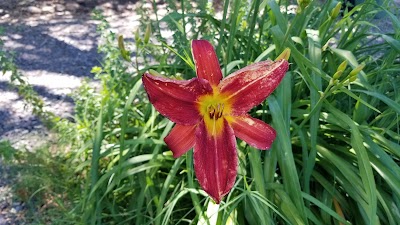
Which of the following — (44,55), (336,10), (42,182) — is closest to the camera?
(336,10)

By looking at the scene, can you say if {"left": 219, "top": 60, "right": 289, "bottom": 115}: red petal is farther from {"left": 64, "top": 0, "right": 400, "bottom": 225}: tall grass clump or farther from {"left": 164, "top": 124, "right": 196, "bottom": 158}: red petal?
{"left": 64, "top": 0, "right": 400, "bottom": 225}: tall grass clump

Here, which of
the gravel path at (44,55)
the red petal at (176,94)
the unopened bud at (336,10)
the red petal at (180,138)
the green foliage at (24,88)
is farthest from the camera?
the gravel path at (44,55)

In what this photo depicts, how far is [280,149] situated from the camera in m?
1.86

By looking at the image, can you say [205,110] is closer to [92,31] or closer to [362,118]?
[362,118]

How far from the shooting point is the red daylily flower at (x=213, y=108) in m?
1.12

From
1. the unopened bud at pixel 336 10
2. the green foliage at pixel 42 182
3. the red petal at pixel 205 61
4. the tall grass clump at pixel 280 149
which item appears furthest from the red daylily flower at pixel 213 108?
the green foliage at pixel 42 182

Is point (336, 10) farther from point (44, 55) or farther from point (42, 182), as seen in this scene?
point (44, 55)

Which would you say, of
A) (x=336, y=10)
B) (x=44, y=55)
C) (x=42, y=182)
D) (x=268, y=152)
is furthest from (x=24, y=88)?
(x=44, y=55)

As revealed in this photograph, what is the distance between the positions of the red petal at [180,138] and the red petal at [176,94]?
0.14ft

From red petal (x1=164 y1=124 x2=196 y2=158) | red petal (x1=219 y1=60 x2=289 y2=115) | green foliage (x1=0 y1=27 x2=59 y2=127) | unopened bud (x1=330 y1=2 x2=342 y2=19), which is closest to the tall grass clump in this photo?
unopened bud (x1=330 y1=2 x2=342 y2=19)

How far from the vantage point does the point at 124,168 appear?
6.84 ft

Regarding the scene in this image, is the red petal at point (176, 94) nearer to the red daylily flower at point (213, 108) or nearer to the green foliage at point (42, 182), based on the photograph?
the red daylily flower at point (213, 108)

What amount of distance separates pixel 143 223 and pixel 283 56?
104 cm

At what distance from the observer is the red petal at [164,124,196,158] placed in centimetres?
119
